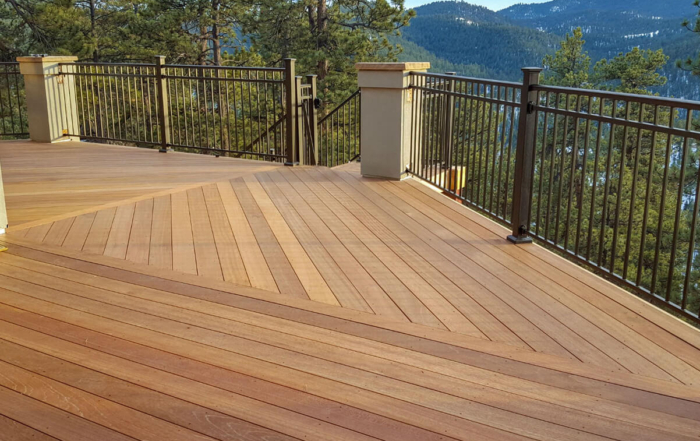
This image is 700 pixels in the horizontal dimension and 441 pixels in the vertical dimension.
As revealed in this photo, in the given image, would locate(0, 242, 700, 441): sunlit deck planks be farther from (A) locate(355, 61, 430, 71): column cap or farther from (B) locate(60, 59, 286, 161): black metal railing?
(B) locate(60, 59, 286, 161): black metal railing

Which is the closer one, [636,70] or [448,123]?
[448,123]

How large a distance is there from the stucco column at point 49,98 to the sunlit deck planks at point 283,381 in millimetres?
6639

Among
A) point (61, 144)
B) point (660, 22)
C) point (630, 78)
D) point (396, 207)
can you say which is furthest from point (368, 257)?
point (660, 22)

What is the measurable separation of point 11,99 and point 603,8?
96.3 meters

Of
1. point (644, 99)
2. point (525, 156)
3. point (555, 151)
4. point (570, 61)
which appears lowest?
point (555, 151)

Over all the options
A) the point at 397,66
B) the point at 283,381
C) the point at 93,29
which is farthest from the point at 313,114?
the point at 93,29

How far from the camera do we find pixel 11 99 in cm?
1712

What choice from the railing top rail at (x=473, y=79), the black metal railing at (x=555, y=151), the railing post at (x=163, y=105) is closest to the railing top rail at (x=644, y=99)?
the black metal railing at (x=555, y=151)

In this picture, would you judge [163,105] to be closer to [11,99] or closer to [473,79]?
[473,79]

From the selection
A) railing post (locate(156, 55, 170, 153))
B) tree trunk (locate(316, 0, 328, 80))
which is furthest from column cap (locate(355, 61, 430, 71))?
tree trunk (locate(316, 0, 328, 80))

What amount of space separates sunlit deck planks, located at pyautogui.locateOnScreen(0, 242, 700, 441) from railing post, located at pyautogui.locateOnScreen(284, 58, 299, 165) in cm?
436

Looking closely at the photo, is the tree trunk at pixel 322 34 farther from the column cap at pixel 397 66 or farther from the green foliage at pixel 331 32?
the column cap at pixel 397 66

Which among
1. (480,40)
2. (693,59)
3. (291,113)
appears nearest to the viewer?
(291,113)

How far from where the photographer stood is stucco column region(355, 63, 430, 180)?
6.42 meters
